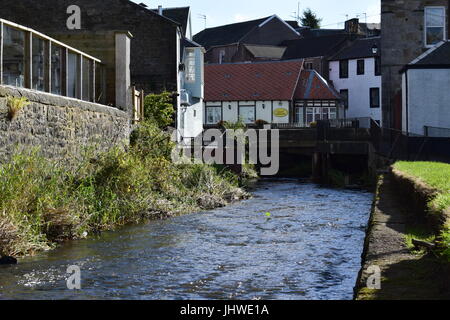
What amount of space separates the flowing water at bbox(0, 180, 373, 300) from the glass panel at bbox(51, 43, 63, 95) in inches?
132

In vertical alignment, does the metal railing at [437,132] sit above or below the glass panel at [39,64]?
below

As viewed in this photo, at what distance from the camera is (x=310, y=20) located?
91188mm

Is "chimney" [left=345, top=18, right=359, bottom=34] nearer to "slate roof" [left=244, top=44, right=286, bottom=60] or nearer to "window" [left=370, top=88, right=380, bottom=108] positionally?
"slate roof" [left=244, top=44, right=286, bottom=60]

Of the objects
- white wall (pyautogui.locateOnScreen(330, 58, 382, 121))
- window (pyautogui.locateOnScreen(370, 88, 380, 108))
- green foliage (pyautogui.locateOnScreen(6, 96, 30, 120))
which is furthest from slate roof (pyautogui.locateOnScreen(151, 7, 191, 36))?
green foliage (pyautogui.locateOnScreen(6, 96, 30, 120))

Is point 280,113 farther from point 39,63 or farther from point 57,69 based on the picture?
point 39,63

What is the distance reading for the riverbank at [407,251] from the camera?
560 cm

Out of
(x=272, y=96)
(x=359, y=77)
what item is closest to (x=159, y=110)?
(x=272, y=96)

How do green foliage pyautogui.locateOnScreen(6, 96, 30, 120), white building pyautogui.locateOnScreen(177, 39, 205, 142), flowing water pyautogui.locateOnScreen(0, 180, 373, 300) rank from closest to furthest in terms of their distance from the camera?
1. flowing water pyautogui.locateOnScreen(0, 180, 373, 300)
2. green foliage pyautogui.locateOnScreen(6, 96, 30, 120)
3. white building pyautogui.locateOnScreen(177, 39, 205, 142)

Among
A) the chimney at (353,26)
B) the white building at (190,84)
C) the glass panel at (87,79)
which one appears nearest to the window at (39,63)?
the glass panel at (87,79)

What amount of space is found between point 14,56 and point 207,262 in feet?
18.1

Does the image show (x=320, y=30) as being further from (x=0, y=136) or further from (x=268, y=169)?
(x=0, y=136)

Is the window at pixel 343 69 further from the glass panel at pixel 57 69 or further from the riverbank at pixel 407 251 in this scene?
the riverbank at pixel 407 251

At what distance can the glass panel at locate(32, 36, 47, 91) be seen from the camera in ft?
43.1

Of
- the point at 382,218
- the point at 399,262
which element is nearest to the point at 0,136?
the point at 382,218
